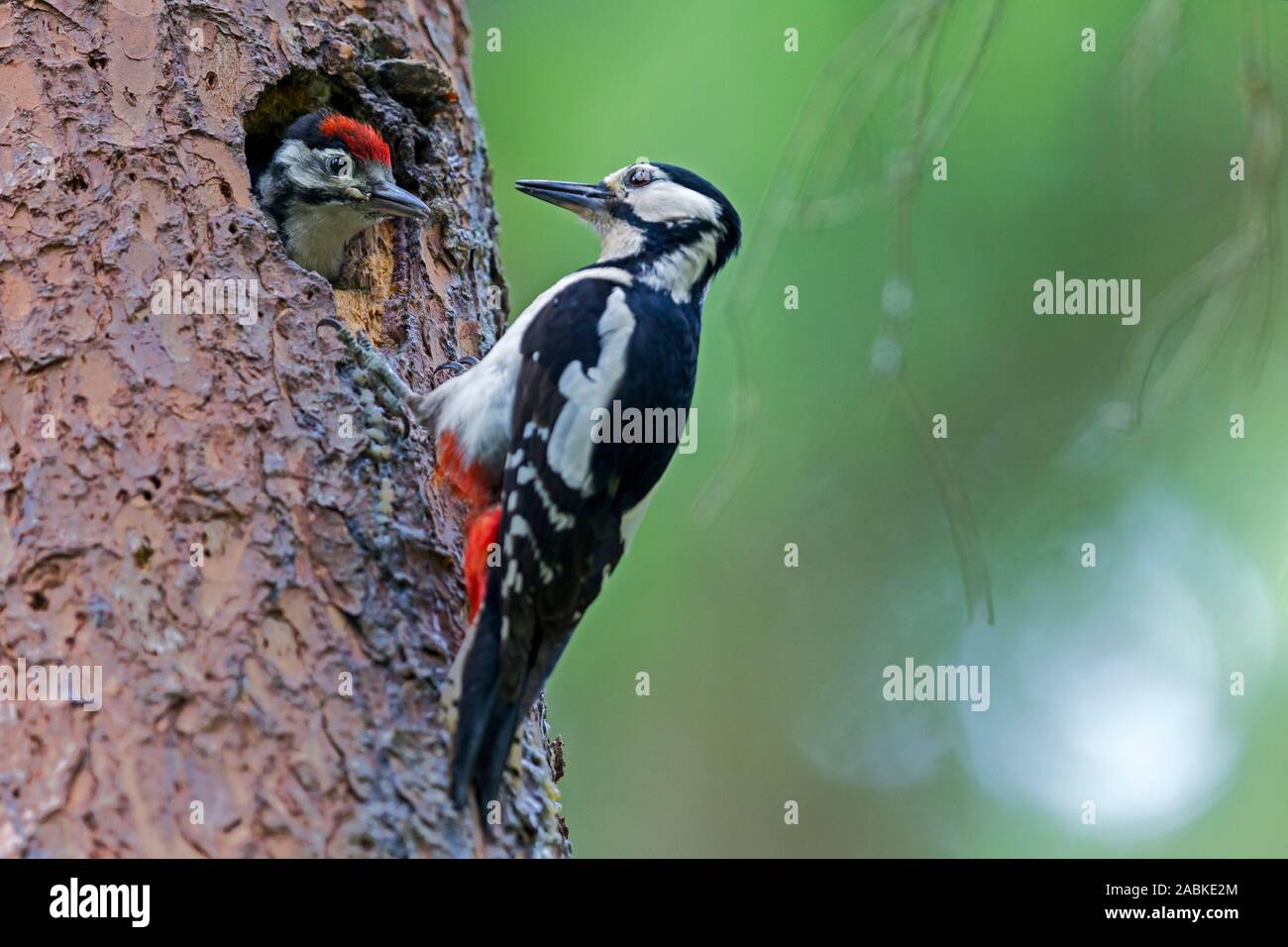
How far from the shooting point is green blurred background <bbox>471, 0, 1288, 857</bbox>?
502cm

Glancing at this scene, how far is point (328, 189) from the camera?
3363 mm

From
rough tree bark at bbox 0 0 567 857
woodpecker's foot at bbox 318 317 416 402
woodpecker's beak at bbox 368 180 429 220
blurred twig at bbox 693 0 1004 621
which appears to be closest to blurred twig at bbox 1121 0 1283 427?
blurred twig at bbox 693 0 1004 621

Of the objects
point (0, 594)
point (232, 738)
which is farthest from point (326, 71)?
point (232, 738)

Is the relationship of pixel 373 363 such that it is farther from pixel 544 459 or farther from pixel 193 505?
pixel 193 505

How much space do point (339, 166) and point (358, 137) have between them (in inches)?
4.5

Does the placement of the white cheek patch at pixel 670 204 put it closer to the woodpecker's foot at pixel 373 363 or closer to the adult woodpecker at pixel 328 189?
the adult woodpecker at pixel 328 189

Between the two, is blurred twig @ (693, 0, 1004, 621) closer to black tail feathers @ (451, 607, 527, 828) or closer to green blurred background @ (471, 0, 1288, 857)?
black tail feathers @ (451, 607, 527, 828)

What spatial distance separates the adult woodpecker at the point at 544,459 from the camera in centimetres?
248

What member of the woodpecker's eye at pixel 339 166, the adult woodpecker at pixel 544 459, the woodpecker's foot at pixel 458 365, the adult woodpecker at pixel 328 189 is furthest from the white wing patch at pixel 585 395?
the woodpecker's eye at pixel 339 166

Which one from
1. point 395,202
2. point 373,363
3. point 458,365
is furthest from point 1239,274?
point 395,202

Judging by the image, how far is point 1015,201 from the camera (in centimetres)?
532

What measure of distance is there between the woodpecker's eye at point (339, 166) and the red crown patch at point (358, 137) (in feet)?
0.14

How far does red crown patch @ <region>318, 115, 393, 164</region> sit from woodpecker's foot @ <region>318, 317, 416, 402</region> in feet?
2.02

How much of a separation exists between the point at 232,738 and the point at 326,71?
189 centimetres
